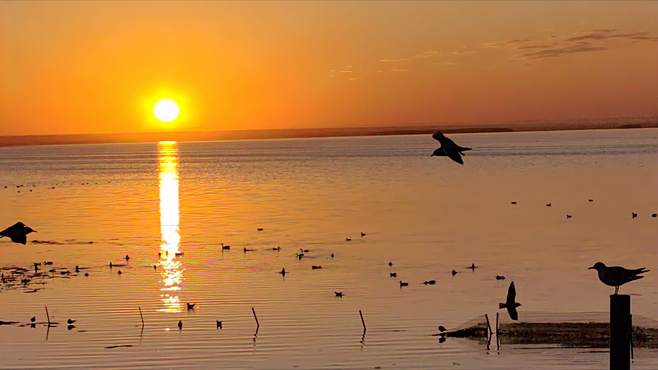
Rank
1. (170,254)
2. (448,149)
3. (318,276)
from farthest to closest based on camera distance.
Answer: (170,254)
(318,276)
(448,149)

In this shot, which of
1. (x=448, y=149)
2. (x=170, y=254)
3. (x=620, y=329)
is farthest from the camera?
(x=170, y=254)

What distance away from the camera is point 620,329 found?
15234mm

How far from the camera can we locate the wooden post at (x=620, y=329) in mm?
14945

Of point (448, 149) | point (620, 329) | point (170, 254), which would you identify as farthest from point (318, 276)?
point (448, 149)

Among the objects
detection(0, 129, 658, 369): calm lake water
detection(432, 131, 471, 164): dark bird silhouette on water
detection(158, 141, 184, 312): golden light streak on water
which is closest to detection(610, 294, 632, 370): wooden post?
detection(432, 131, 471, 164): dark bird silhouette on water

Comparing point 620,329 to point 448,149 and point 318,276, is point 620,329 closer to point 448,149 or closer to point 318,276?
point 448,149

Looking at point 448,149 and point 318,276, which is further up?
point 448,149

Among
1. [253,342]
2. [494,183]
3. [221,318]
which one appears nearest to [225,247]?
[221,318]

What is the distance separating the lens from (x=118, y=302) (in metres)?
31.3

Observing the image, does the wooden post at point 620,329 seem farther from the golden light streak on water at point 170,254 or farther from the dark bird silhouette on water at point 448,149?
the golden light streak on water at point 170,254

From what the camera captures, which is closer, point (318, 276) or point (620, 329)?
point (620, 329)

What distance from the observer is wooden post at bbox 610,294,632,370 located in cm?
1495

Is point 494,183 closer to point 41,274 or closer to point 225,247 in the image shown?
point 225,247

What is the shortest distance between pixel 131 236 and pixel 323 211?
1710 cm
